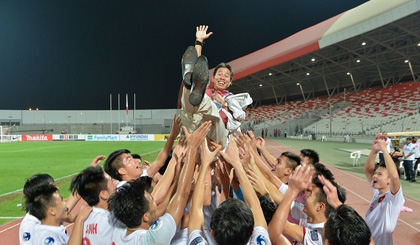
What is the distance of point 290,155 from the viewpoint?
376 cm

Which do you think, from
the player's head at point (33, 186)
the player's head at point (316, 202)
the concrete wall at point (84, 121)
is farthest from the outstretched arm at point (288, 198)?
the concrete wall at point (84, 121)

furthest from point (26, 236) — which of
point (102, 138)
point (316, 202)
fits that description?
point (102, 138)

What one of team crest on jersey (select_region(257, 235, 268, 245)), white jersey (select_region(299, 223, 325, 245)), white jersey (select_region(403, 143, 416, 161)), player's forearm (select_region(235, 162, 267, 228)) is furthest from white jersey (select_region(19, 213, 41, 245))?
white jersey (select_region(403, 143, 416, 161))

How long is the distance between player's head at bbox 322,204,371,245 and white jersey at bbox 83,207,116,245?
1800 mm

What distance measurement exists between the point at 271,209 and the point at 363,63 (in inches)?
1687

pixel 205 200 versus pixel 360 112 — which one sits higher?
pixel 360 112

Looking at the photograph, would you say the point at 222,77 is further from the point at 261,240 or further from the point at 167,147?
the point at 261,240

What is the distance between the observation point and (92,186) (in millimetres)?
3086

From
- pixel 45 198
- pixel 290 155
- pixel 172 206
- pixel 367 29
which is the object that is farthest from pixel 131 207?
pixel 367 29

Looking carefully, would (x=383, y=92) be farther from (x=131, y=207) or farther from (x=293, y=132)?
(x=131, y=207)

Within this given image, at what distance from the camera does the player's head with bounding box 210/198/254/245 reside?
1926 millimetres

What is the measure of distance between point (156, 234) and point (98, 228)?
884 mm

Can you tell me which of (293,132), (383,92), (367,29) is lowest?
(293,132)

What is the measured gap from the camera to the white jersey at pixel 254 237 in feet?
6.73
